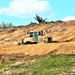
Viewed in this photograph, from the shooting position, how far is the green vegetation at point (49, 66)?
20719 mm

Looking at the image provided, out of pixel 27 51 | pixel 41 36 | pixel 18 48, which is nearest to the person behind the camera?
pixel 27 51

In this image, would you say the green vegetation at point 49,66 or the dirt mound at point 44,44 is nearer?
the green vegetation at point 49,66

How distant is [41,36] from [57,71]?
19.4 m

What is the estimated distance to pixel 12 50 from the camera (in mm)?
36875

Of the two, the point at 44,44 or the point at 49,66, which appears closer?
the point at 49,66

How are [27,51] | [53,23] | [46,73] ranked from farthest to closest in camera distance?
[53,23] → [27,51] → [46,73]

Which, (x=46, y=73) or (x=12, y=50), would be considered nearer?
(x=46, y=73)

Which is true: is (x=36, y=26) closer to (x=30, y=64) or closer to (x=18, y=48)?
(x=18, y=48)

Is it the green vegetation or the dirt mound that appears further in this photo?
the dirt mound

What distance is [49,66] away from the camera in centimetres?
2309

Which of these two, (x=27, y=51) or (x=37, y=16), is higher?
(x=37, y=16)

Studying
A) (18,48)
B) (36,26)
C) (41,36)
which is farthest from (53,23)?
(18,48)

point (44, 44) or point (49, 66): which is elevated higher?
point (44, 44)

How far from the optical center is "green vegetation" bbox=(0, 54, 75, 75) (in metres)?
20.7
